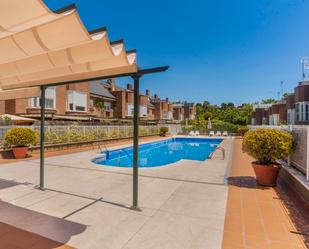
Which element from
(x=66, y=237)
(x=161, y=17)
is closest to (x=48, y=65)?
(x=66, y=237)

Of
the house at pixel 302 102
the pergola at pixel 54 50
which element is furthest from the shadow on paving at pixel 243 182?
the house at pixel 302 102

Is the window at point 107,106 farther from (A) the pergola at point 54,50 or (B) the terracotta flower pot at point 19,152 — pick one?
(A) the pergola at point 54,50

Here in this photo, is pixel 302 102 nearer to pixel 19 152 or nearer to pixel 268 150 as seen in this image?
pixel 268 150

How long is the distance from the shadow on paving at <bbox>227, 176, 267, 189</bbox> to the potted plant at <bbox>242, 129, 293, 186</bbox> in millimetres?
254

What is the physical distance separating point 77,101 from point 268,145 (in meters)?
26.5

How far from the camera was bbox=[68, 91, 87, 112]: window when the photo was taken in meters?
28.1

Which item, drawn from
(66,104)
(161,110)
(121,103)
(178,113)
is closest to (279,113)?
(161,110)

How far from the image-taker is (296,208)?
495 centimetres

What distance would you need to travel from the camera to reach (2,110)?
70.1ft

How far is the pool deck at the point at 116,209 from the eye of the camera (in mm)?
3604

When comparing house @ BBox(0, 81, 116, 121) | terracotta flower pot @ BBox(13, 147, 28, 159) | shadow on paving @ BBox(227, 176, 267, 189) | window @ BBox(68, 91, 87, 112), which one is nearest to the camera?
shadow on paving @ BBox(227, 176, 267, 189)

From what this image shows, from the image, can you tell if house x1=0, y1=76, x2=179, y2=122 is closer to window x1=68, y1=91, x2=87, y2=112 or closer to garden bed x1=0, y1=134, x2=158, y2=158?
window x1=68, y1=91, x2=87, y2=112

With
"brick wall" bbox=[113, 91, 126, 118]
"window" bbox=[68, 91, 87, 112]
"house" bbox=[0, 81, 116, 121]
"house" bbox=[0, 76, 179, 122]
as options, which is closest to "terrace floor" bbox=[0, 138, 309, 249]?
"house" bbox=[0, 76, 179, 122]

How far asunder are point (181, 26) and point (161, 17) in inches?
73.0
